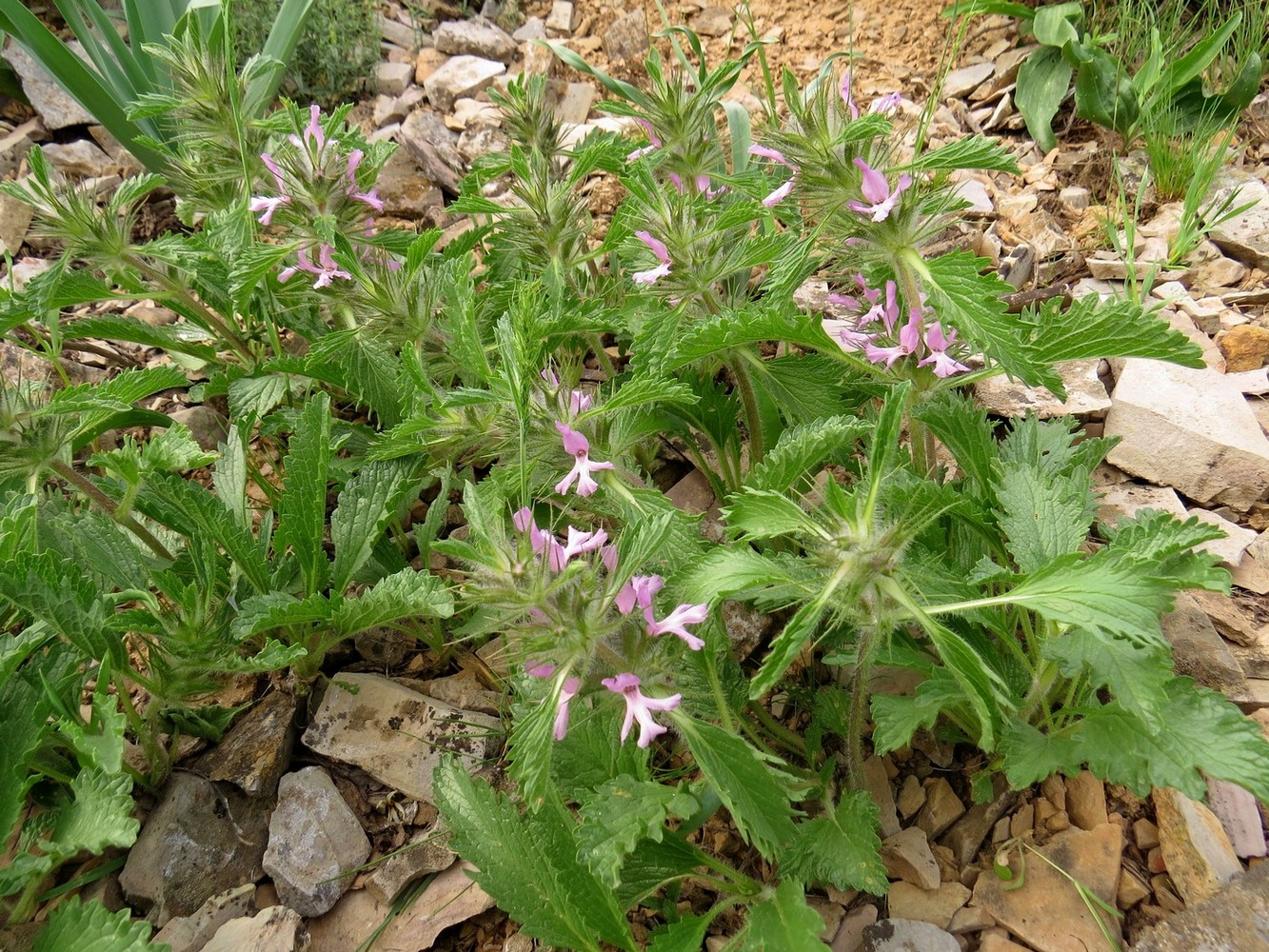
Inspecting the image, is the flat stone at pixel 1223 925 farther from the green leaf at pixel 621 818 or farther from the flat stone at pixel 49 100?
the flat stone at pixel 49 100

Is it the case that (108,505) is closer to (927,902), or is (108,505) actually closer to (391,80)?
(927,902)

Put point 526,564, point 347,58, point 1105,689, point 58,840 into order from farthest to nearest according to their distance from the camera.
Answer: point 347,58
point 1105,689
point 58,840
point 526,564

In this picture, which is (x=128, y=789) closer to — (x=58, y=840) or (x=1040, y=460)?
(x=58, y=840)

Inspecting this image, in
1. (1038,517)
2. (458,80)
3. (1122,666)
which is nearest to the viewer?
(1122,666)

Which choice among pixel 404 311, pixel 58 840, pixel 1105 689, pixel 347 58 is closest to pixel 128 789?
pixel 58 840

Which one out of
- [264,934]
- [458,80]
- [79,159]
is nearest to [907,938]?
[264,934]

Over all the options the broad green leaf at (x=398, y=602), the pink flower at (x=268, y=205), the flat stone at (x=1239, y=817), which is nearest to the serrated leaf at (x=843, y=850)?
the flat stone at (x=1239, y=817)

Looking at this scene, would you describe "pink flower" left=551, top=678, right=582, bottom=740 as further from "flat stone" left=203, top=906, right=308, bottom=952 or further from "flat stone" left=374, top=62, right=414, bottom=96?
"flat stone" left=374, top=62, right=414, bottom=96
